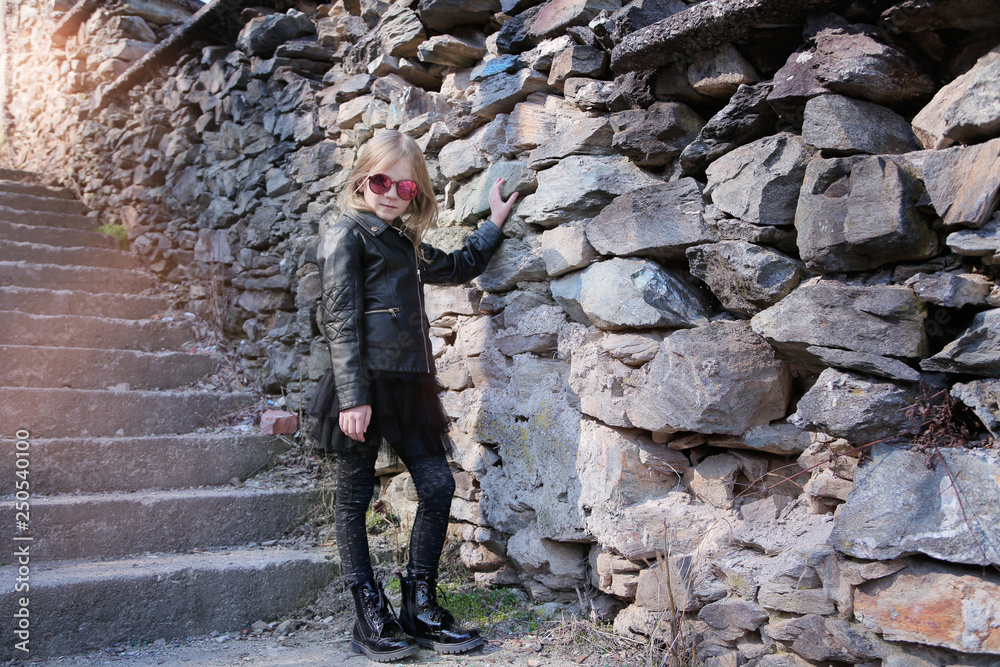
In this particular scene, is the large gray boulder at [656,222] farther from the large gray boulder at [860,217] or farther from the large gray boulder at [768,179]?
the large gray boulder at [860,217]

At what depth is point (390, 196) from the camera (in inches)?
92.4

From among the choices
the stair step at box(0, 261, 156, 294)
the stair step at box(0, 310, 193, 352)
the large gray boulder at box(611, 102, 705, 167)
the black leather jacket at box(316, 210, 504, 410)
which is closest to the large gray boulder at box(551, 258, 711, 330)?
the large gray boulder at box(611, 102, 705, 167)

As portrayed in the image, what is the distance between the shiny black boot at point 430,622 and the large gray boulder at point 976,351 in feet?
4.95

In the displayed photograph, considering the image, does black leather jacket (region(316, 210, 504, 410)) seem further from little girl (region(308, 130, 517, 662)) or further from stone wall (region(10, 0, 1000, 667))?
stone wall (region(10, 0, 1000, 667))

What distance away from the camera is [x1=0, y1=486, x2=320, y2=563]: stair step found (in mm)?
2658

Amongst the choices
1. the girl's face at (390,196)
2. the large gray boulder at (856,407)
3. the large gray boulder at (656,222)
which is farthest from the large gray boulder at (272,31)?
the large gray boulder at (856,407)

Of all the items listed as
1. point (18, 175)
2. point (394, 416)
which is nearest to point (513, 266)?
point (394, 416)

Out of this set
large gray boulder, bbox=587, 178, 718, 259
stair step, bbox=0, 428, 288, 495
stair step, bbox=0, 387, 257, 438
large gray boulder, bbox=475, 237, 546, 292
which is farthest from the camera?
stair step, bbox=0, 387, 257, 438

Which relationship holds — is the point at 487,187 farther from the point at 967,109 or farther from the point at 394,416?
the point at 967,109

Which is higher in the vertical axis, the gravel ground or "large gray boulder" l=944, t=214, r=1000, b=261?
"large gray boulder" l=944, t=214, r=1000, b=261

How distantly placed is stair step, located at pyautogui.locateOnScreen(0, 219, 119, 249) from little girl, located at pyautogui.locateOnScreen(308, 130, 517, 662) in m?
3.57

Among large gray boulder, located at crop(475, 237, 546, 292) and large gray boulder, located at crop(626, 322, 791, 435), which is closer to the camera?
large gray boulder, located at crop(626, 322, 791, 435)

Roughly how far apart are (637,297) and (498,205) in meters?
0.73

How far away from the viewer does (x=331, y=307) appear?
2.18 m
